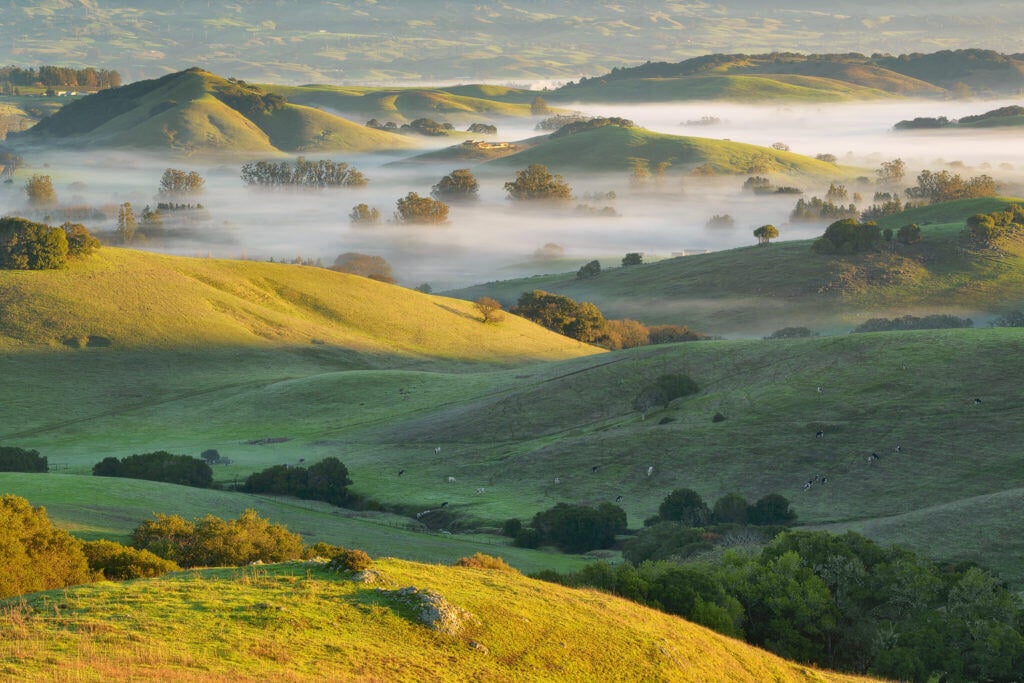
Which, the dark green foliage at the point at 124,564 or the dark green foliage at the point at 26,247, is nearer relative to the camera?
the dark green foliage at the point at 124,564

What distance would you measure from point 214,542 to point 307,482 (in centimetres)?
3126

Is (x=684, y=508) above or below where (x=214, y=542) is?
below

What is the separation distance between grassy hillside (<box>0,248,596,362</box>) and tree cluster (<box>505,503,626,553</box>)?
6884cm

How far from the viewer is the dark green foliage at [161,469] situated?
73.0m

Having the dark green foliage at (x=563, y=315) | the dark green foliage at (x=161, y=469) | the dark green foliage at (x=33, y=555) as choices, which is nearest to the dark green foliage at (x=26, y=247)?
the dark green foliage at (x=161, y=469)

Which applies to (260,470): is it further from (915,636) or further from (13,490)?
(915,636)

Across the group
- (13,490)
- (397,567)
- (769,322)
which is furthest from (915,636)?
(769,322)

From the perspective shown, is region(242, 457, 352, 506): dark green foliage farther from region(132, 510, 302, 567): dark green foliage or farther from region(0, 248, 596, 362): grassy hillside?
region(0, 248, 596, 362): grassy hillside

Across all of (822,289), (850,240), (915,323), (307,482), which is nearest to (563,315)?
(822,289)

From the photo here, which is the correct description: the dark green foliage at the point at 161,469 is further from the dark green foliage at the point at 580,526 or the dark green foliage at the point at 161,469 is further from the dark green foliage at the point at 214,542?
the dark green foliage at the point at 214,542

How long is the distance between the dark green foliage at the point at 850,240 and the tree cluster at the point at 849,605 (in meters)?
143

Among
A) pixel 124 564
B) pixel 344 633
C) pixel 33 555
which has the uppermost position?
pixel 344 633

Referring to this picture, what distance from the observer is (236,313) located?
448 feet

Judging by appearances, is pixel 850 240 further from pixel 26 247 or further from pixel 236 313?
pixel 26 247
